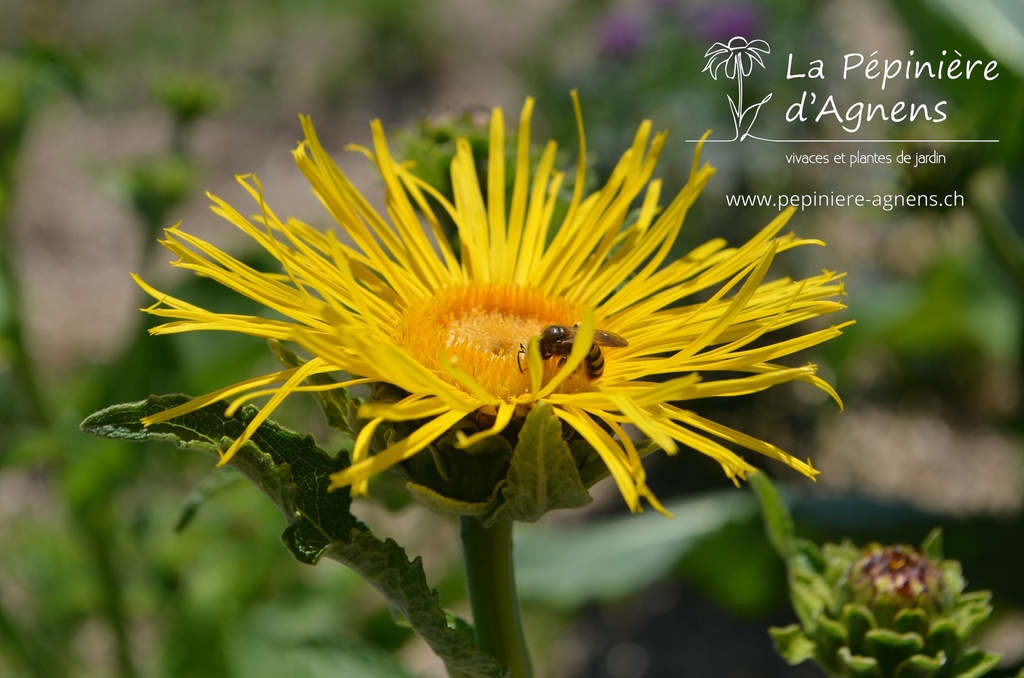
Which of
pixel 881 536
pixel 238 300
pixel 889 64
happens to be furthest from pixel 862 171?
pixel 238 300

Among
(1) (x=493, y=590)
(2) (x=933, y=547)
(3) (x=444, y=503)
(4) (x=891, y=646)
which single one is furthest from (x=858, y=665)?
(3) (x=444, y=503)

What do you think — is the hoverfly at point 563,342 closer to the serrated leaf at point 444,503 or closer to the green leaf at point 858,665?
the serrated leaf at point 444,503

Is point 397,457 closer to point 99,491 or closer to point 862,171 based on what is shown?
point 99,491

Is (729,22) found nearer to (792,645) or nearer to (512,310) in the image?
(512,310)

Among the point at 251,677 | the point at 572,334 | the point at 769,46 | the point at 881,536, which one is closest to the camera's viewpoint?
the point at 572,334

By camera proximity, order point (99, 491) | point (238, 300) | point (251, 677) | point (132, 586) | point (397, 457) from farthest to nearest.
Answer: point (132, 586)
point (238, 300)
point (99, 491)
point (251, 677)
point (397, 457)

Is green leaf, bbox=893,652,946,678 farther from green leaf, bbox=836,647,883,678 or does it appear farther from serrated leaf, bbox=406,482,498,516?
serrated leaf, bbox=406,482,498,516

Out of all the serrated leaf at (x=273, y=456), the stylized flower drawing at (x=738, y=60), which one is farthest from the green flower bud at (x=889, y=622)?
the stylized flower drawing at (x=738, y=60)
